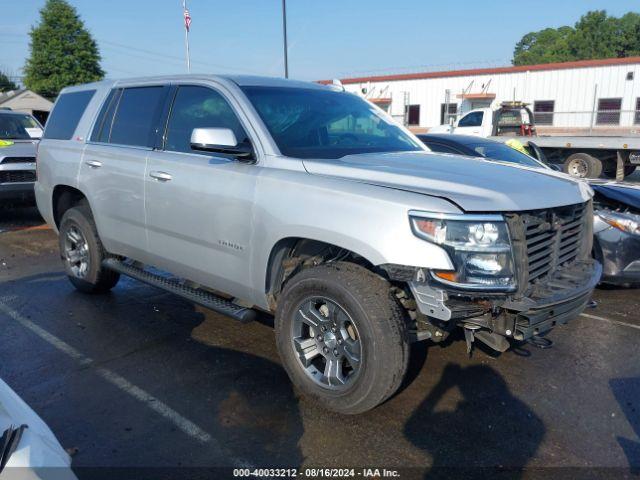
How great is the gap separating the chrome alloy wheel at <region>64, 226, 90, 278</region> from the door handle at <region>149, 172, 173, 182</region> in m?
1.58

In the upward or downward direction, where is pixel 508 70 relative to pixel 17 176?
upward

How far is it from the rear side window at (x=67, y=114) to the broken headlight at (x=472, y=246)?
4.03m

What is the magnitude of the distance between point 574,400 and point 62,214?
5.09m

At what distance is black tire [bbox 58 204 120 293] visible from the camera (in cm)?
533

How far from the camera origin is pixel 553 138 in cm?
1599

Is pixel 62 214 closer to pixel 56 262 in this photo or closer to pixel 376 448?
pixel 56 262

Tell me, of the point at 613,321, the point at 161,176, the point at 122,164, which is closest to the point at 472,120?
the point at 613,321

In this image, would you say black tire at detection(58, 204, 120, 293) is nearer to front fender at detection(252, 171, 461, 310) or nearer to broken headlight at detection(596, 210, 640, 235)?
front fender at detection(252, 171, 461, 310)

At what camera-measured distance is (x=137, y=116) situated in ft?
15.8

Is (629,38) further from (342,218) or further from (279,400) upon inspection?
(279,400)

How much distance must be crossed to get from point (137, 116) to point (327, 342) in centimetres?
274

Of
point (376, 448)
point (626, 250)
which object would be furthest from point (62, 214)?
point (626, 250)

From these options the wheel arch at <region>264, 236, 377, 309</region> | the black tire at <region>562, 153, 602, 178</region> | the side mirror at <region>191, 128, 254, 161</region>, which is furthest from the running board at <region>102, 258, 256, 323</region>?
the black tire at <region>562, 153, 602, 178</region>

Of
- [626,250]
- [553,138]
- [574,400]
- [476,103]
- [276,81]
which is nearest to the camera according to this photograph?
[574,400]
